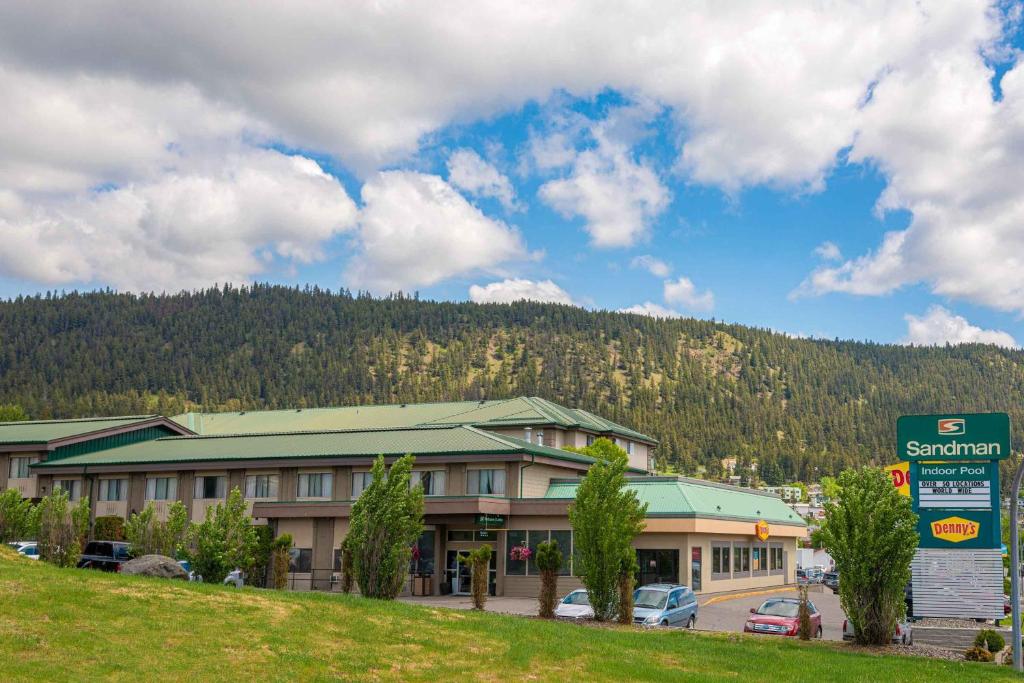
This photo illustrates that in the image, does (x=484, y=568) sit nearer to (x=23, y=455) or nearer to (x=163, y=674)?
(x=163, y=674)

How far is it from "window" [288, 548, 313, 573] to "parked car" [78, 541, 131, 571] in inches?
720

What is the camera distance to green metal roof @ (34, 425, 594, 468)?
57.1 meters

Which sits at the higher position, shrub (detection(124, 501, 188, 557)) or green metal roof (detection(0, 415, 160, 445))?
green metal roof (detection(0, 415, 160, 445))

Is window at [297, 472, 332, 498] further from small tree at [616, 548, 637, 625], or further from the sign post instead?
the sign post

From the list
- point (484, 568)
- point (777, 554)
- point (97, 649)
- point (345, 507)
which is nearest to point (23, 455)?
point (345, 507)

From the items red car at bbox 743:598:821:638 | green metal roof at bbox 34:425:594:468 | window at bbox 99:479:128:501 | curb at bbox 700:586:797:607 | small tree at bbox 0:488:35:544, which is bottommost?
curb at bbox 700:586:797:607

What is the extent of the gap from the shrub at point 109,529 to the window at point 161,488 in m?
2.93

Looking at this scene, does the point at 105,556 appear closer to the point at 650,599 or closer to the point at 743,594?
the point at 650,599

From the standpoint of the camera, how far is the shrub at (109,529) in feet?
201

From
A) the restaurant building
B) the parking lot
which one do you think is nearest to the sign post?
the parking lot

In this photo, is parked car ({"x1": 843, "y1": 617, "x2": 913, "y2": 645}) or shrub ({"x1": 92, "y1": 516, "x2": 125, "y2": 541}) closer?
parked car ({"x1": 843, "y1": 617, "x2": 913, "y2": 645})

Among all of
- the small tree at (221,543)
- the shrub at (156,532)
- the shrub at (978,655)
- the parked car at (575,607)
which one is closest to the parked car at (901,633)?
the shrub at (978,655)

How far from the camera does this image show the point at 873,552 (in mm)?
28047

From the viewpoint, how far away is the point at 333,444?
204 ft
